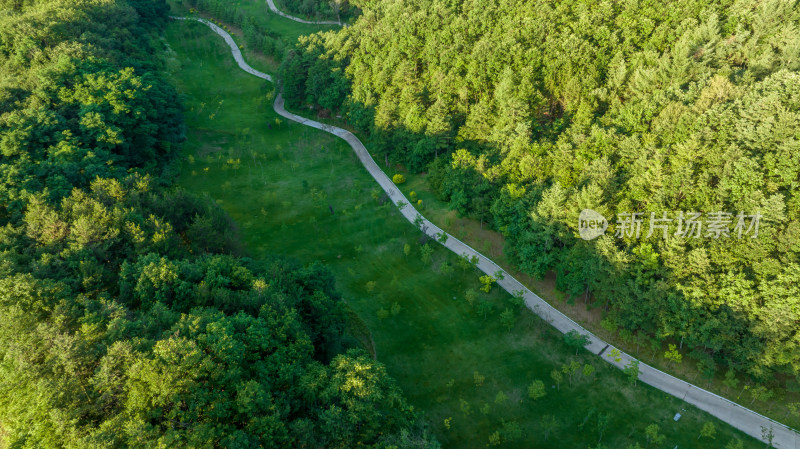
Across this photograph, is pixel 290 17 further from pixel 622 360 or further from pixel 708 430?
pixel 708 430

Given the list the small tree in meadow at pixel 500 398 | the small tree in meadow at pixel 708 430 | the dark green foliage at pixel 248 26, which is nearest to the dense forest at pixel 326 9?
the dark green foliage at pixel 248 26

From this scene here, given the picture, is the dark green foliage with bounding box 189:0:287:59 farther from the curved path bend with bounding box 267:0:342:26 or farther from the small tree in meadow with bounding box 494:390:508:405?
the small tree in meadow with bounding box 494:390:508:405

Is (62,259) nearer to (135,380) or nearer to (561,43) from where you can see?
(135,380)

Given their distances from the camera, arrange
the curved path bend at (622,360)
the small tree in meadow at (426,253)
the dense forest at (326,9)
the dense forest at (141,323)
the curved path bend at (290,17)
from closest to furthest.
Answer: the dense forest at (141,323)
the curved path bend at (622,360)
the small tree in meadow at (426,253)
the dense forest at (326,9)
the curved path bend at (290,17)

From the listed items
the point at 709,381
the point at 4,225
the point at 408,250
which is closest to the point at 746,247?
the point at 709,381

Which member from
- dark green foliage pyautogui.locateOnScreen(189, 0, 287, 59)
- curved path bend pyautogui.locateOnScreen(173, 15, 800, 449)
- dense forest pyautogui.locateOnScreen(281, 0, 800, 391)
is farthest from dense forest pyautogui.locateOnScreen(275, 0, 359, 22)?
curved path bend pyautogui.locateOnScreen(173, 15, 800, 449)

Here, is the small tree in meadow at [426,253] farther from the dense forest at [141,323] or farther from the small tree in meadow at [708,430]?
the small tree in meadow at [708,430]

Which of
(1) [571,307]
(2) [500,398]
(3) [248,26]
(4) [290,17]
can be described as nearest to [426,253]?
(1) [571,307]
